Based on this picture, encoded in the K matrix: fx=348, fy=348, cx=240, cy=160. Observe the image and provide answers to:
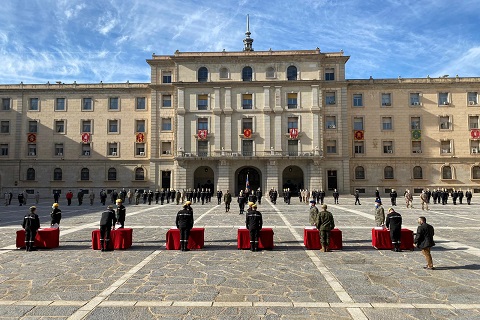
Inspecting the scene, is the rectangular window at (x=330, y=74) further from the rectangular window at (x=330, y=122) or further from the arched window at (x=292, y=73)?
the rectangular window at (x=330, y=122)

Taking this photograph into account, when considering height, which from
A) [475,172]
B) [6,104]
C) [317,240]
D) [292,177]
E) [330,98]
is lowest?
[317,240]

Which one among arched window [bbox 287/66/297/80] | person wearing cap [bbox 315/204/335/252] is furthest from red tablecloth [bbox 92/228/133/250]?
arched window [bbox 287/66/297/80]

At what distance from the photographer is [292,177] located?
44.6 meters

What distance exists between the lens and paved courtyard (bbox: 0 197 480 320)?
588cm

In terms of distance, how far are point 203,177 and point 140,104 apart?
12.8 metres

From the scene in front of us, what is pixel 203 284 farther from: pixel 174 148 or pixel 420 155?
pixel 420 155

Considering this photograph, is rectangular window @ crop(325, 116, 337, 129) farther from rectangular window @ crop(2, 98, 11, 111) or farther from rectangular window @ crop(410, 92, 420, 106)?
rectangular window @ crop(2, 98, 11, 111)

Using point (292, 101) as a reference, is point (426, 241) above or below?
below

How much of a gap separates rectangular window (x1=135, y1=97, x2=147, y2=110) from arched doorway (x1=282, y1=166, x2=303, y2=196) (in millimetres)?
20283

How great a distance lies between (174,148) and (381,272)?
37.8 m

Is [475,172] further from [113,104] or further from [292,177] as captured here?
[113,104]

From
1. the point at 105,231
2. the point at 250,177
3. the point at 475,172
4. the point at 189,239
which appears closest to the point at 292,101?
the point at 250,177

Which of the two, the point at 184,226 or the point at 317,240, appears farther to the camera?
the point at 317,240

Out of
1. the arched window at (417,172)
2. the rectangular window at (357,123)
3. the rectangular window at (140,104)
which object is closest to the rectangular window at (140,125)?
the rectangular window at (140,104)
